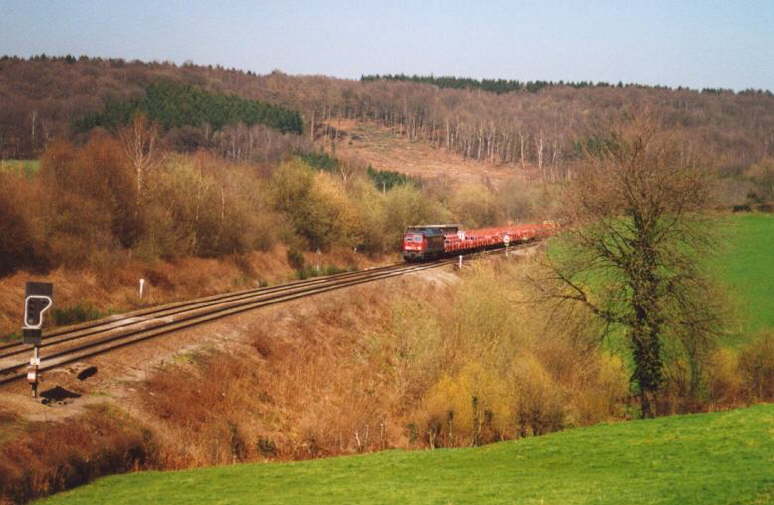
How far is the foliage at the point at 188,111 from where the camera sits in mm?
111000

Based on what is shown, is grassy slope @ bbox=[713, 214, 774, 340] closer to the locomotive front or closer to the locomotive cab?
the locomotive cab

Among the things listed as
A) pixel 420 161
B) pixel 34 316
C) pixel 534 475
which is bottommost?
pixel 534 475

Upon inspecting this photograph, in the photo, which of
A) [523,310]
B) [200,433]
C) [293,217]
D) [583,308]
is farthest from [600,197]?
[293,217]

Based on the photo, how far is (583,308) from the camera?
2870cm

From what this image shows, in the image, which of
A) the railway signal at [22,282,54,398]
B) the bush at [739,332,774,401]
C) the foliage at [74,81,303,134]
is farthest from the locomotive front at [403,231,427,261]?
the foliage at [74,81,303,134]

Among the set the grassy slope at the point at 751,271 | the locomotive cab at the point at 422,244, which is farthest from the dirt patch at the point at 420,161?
the locomotive cab at the point at 422,244

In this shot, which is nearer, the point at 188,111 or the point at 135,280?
the point at 135,280

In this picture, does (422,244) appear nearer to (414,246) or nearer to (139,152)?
(414,246)

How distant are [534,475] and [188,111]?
129 meters

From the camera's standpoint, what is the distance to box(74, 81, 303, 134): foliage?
11100 centimetres

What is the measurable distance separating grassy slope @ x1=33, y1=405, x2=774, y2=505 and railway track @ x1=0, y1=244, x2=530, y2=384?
324 inches

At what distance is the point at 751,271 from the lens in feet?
174

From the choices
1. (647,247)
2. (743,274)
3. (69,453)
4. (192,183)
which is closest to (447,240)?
(743,274)

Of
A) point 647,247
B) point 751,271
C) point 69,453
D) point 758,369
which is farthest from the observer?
point 751,271
